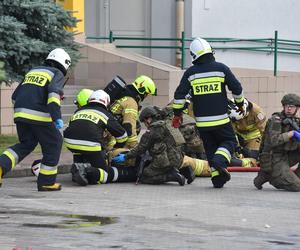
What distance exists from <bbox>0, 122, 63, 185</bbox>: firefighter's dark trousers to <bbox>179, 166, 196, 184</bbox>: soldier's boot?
1.86m

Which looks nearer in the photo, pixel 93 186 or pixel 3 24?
pixel 93 186

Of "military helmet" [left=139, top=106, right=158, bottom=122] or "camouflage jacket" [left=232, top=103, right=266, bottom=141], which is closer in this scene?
"military helmet" [left=139, top=106, right=158, bottom=122]

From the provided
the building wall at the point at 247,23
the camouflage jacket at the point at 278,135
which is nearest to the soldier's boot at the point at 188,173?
the camouflage jacket at the point at 278,135

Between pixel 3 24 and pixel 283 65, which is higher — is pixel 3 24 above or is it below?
above

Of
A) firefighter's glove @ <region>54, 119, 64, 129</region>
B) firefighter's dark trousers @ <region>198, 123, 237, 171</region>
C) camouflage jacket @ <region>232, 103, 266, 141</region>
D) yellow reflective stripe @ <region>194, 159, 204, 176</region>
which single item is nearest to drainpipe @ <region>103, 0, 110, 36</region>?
camouflage jacket @ <region>232, 103, 266, 141</region>

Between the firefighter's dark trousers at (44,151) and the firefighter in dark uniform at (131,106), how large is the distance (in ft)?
6.75

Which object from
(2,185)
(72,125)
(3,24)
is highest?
(3,24)

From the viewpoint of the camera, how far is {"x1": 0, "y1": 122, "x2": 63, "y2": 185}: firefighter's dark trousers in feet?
36.6

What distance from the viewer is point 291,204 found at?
1029 centimetres

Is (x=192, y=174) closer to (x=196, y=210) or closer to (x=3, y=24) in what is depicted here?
(x=196, y=210)

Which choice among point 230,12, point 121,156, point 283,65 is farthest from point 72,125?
point 283,65

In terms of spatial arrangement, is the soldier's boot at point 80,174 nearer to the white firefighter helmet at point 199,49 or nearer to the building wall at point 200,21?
the white firefighter helmet at point 199,49

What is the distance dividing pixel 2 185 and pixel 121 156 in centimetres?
168

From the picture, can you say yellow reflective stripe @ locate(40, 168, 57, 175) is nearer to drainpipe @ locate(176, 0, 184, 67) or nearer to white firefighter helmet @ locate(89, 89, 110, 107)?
white firefighter helmet @ locate(89, 89, 110, 107)
